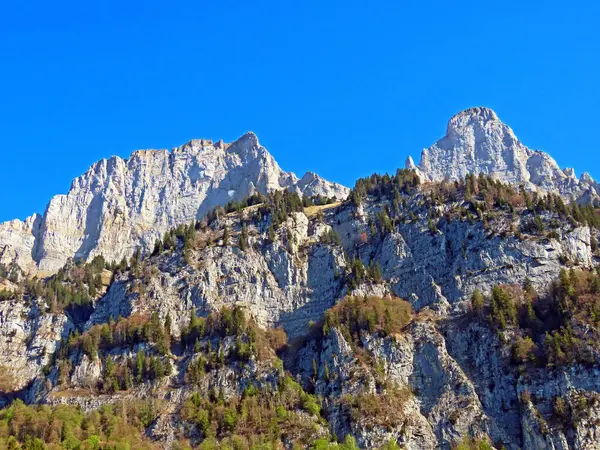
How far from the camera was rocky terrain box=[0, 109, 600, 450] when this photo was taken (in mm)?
100312

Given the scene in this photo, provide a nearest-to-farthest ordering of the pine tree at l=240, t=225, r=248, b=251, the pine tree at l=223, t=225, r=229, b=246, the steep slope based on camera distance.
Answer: the steep slope
the pine tree at l=240, t=225, r=248, b=251
the pine tree at l=223, t=225, r=229, b=246

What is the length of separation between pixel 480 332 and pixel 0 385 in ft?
291

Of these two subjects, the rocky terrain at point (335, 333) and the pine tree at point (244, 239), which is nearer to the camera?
the rocky terrain at point (335, 333)

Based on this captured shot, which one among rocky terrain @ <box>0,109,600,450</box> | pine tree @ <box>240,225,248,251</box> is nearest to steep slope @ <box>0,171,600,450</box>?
rocky terrain @ <box>0,109,600,450</box>

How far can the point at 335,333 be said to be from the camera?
387 feet

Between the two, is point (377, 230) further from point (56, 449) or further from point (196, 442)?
point (56, 449)

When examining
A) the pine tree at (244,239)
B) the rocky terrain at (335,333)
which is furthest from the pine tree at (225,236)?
the pine tree at (244,239)

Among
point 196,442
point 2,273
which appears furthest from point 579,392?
point 2,273

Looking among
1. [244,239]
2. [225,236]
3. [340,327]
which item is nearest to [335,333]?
[340,327]

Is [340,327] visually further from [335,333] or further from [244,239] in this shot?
[244,239]

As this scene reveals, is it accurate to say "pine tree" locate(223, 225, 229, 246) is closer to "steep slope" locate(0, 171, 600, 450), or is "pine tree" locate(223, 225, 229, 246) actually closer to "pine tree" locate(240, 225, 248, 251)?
"steep slope" locate(0, 171, 600, 450)

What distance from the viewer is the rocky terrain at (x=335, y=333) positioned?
100 meters

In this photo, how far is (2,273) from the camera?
189 meters

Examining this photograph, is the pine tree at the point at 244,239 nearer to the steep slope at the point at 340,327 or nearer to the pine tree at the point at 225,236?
the steep slope at the point at 340,327
